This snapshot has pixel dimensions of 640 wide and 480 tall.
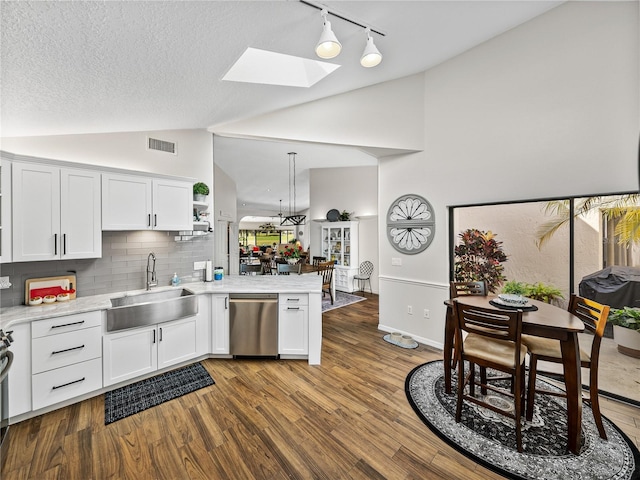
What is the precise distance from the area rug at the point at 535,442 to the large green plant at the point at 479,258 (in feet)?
4.22

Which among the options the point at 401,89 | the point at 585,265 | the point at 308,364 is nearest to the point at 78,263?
the point at 308,364

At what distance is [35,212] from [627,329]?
543 centimetres

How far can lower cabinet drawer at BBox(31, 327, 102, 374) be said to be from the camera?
2.09 m

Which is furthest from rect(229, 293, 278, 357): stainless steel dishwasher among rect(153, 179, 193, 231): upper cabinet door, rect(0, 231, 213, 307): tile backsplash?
rect(153, 179, 193, 231): upper cabinet door

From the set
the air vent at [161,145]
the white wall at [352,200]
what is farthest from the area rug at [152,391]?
the white wall at [352,200]

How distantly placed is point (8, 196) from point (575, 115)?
5.12 metres

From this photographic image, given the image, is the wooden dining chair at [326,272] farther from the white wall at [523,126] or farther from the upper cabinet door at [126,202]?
the upper cabinet door at [126,202]

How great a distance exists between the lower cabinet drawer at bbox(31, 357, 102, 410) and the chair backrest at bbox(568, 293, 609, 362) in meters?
4.02

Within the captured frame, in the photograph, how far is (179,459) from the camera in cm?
174

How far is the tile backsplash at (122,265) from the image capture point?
2.38 meters

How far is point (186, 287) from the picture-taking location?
3191 millimetres

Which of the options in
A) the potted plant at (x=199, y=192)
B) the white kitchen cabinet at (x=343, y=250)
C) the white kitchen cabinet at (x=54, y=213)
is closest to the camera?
the white kitchen cabinet at (x=54, y=213)

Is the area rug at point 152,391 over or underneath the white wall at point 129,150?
underneath

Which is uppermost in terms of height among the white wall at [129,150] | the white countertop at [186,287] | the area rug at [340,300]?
the white wall at [129,150]
